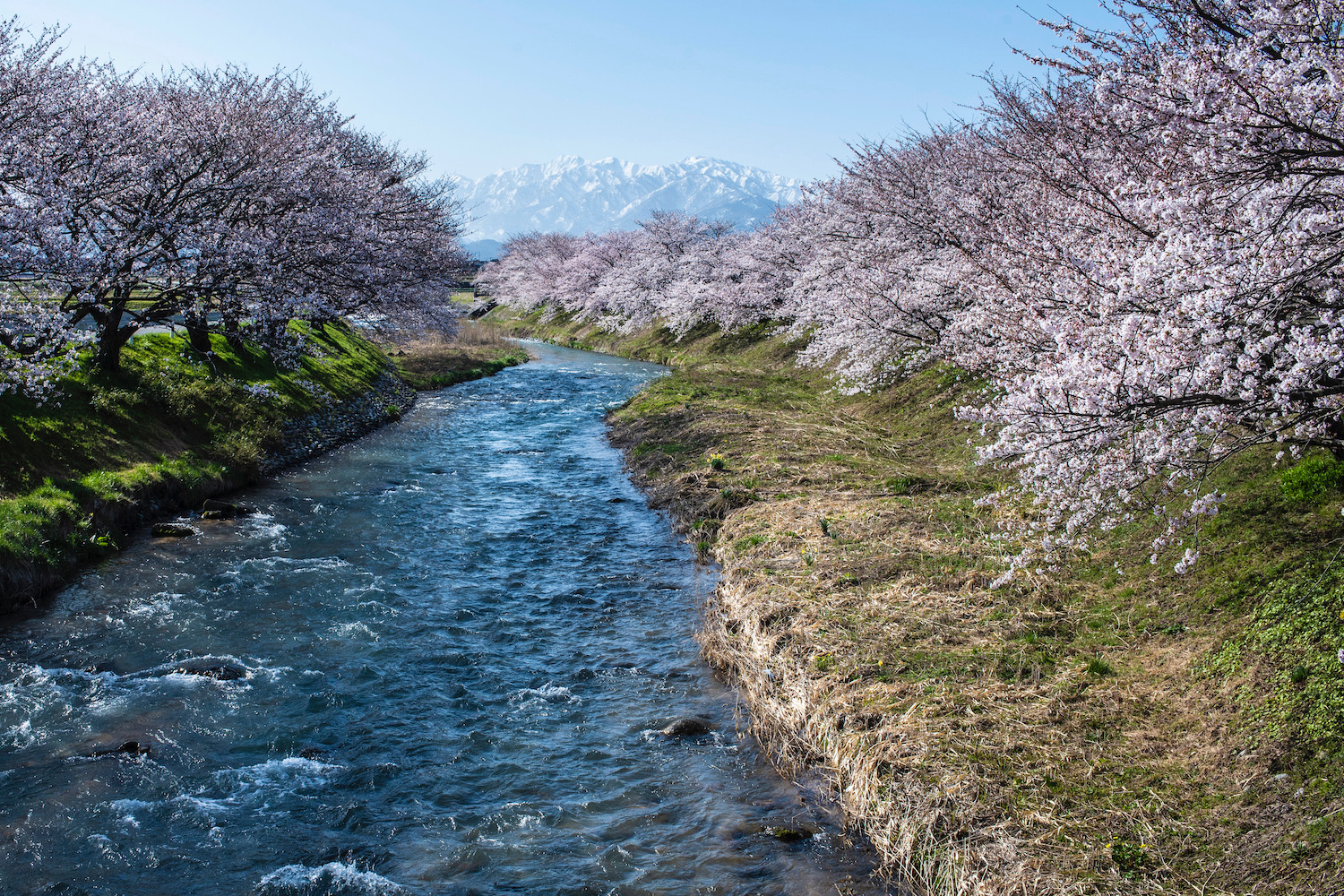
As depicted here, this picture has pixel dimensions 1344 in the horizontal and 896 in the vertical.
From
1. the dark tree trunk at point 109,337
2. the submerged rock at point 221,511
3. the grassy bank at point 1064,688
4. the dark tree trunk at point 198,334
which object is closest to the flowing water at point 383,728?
the submerged rock at point 221,511

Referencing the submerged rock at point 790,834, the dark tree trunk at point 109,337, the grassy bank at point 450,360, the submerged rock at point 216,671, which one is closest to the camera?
the submerged rock at point 790,834

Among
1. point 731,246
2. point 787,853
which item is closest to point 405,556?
point 787,853

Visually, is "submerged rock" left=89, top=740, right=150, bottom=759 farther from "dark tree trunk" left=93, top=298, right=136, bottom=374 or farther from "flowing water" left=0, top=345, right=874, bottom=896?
"dark tree trunk" left=93, top=298, right=136, bottom=374

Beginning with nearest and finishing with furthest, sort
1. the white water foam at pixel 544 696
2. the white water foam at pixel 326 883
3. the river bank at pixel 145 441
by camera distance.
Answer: the white water foam at pixel 326 883 < the white water foam at pixel 544 696 < the river bank at pixel 145 441

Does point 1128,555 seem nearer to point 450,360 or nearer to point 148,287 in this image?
point 148,287

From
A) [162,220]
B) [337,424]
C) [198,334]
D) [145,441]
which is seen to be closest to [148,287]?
[162,220]

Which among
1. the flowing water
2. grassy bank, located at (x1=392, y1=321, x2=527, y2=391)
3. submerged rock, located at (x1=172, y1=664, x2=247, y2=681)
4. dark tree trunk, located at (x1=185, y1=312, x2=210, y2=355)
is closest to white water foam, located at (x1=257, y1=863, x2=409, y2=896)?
the flowing water

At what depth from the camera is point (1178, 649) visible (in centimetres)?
881

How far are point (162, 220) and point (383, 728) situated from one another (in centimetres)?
1668

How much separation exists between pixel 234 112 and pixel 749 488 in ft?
72.3

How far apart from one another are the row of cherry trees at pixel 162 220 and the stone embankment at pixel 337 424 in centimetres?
289

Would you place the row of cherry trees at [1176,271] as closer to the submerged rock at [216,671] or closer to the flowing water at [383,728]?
the flowing water at [383,728]

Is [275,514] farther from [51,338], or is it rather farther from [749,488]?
[749,488]

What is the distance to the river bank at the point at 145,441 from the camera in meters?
14.0
